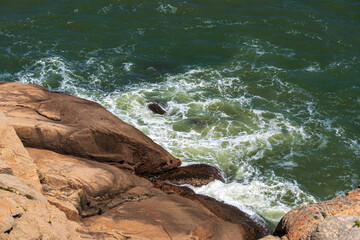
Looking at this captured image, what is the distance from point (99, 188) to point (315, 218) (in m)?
8.02

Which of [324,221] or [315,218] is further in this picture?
[315,218]

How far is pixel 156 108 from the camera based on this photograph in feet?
91.1

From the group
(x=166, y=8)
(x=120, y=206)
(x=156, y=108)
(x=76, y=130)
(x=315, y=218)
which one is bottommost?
(x=156, y=108)

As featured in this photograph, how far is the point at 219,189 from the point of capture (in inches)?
845

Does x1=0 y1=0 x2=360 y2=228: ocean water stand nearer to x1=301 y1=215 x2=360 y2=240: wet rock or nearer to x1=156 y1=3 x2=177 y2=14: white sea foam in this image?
x1=156 y1=3 x2=177 y2=14: white sea foam

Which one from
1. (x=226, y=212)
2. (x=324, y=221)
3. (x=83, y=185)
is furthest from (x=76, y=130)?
(x=324, y=221)

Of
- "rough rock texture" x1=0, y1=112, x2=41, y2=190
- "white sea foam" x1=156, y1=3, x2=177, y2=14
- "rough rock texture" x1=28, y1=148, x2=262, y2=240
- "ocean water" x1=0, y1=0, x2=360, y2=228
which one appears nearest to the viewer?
"rough rock texture" x1=0, y1=112, x2=41, y2=190

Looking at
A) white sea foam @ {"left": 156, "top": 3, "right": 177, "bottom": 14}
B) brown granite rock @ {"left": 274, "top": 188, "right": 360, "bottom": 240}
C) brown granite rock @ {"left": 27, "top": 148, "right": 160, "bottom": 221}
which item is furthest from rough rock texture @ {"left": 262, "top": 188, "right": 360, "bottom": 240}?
white sea foam @ {"left": 156, "top": 3, "right": 177, "bottom": 14}

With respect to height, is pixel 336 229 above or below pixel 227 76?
above

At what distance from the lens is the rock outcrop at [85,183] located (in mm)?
13172

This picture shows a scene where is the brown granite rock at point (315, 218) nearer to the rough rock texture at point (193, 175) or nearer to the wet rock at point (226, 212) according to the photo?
the wet rock at point (226, 212)

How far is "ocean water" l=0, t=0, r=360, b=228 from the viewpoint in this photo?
23.9 m

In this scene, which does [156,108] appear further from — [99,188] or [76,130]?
[99,188]

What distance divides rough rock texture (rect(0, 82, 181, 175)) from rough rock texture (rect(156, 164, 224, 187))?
433mm
